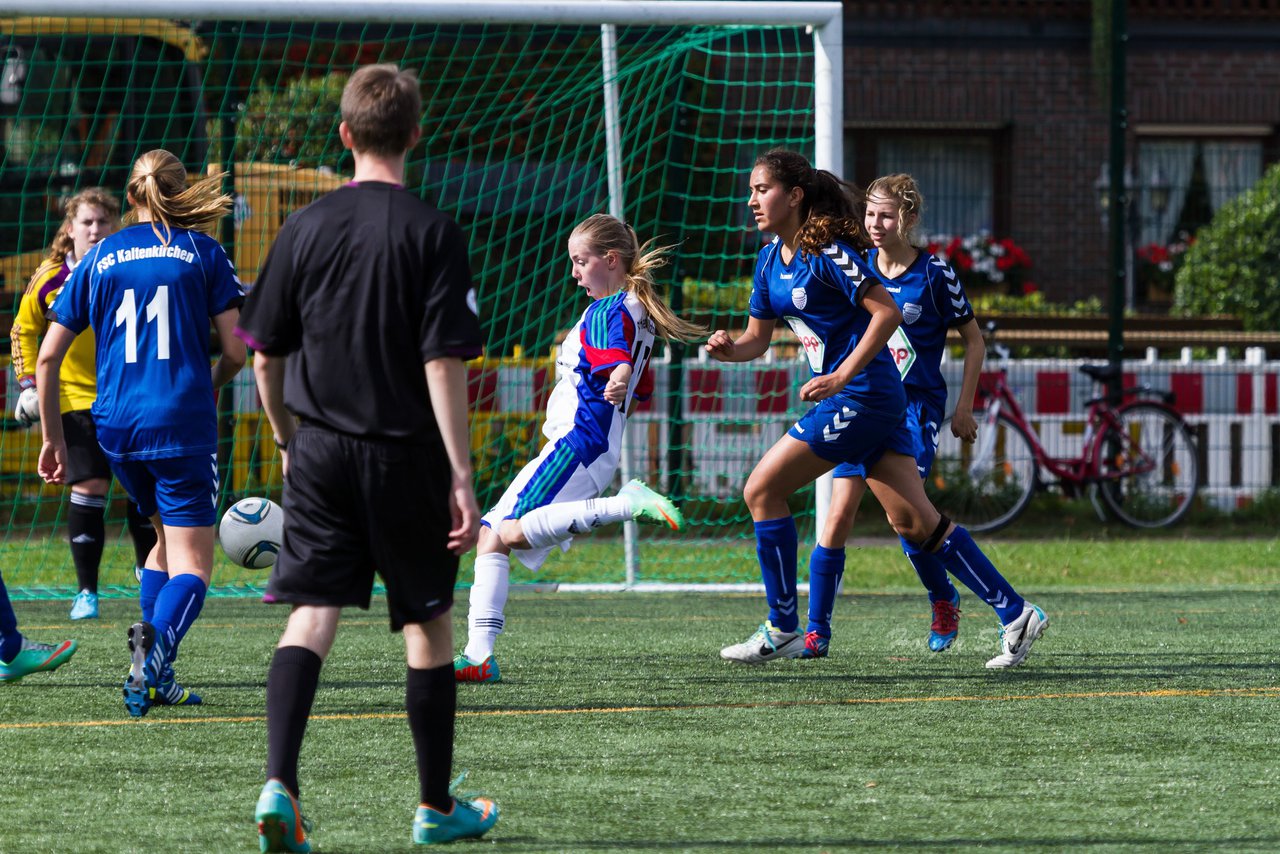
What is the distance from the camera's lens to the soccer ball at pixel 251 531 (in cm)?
538

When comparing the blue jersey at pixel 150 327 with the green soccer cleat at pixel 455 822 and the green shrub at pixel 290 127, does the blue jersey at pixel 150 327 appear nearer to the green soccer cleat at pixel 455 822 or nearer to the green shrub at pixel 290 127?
the green soccer cleat at pixel 455 822

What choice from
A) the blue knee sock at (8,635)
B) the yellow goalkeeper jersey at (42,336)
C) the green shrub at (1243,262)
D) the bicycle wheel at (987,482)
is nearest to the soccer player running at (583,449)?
the blue knee sock at (8,635)

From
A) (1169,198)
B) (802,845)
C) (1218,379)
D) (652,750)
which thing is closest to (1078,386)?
(1218,379)

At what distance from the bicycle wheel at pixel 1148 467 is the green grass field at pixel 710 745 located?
14.3 feet

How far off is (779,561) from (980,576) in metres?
0.69

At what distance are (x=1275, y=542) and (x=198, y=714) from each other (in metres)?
8.23

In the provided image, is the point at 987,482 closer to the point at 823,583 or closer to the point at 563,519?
the point at 823,583

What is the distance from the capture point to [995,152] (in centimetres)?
1914

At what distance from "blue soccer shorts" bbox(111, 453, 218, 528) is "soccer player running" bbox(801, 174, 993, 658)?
2112mm

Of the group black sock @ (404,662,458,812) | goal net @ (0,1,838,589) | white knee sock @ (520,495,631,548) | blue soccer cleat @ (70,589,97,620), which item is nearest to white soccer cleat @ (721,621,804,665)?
white knee sock @ (520,495,631,548)

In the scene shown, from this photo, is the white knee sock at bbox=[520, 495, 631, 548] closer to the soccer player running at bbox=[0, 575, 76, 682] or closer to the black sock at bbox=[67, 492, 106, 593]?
the soccer player running at bbox=[0, 575, 76, 682]

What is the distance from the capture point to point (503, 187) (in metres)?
11.0

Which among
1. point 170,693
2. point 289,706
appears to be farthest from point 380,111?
point 170,693

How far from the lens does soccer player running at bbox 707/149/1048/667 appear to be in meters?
5.41
